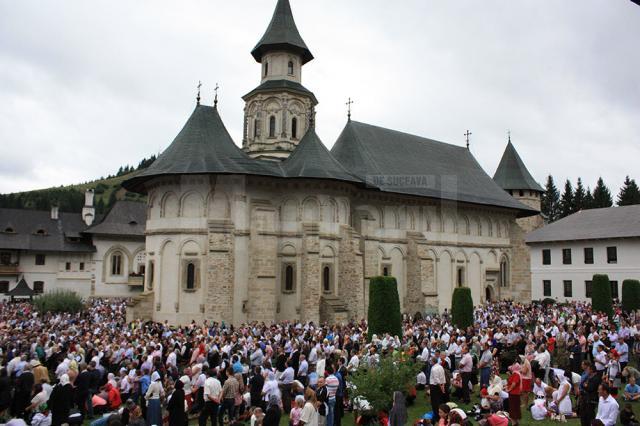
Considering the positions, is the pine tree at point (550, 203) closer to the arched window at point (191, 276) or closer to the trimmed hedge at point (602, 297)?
the trimmed hedge at point (602, 297)

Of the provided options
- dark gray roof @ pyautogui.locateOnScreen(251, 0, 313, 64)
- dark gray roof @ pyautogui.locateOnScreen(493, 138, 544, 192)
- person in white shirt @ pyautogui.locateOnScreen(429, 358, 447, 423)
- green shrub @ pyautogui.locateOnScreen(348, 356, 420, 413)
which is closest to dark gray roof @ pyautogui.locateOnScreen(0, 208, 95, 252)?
dark gray roof @ pyautogui.locateOnScreen(251, 0, 313, 64)

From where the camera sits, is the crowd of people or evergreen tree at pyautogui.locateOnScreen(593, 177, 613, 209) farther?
evergreen tree at pyautogui.locateOnScreen(593, 177, 613, 209)

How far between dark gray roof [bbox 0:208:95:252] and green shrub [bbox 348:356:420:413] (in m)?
47.9

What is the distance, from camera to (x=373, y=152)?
39.3 meters

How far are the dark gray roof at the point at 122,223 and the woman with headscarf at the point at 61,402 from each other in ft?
145

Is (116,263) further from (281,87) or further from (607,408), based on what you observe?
(607,408)

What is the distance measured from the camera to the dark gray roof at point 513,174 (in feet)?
195

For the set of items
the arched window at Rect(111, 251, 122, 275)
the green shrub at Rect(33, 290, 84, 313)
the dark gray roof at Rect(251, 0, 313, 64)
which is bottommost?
the green shrub at Rect(33, 290, 84, 313)

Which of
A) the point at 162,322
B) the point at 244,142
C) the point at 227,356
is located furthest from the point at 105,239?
the point at 227,356

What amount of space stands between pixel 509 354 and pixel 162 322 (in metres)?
19.5

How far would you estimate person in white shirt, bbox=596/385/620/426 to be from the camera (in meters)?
10.2

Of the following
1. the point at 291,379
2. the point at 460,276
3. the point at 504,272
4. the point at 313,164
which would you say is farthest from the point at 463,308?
the point at 504,272

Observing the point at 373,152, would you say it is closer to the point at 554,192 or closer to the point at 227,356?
the point at 227,356

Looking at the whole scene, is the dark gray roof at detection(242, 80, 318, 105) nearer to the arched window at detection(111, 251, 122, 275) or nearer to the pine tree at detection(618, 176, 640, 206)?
the arched window at detection(111, 251, 122, 275)
